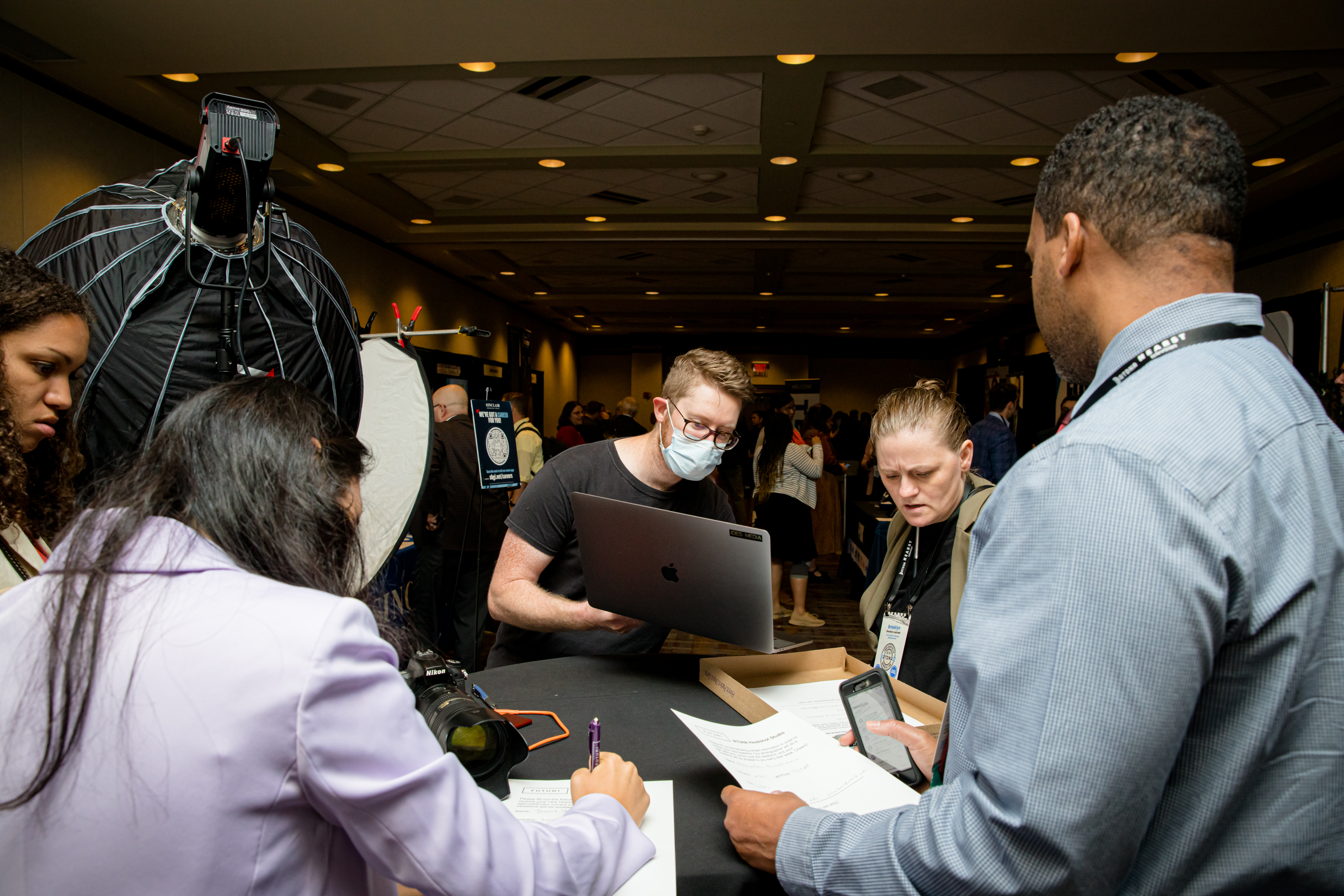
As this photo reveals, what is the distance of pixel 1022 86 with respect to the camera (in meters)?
4.16

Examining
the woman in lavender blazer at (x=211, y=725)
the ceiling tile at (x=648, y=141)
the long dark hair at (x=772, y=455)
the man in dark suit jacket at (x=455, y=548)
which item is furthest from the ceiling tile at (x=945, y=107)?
the woman in lavender blazer at (x=211, y=725)

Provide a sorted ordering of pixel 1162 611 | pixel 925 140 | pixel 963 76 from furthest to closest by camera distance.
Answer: pixel 925 140 → pixel 963 76 → pixel 1162 611

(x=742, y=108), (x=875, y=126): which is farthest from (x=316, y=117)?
(x=875, y=126)

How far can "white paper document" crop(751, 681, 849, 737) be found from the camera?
1372mm

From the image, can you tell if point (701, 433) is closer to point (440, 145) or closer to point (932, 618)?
point (932, 618)

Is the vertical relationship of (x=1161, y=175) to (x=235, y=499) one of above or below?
above

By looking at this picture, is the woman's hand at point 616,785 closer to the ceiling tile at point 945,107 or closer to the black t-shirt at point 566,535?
the black t-shirt at point 566,535

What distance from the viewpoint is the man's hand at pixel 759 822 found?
0.91 metres

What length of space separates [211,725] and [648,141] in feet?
16.8

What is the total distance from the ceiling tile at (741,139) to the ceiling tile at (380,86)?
2015mm

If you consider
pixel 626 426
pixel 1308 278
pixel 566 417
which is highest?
pixel 1308 278

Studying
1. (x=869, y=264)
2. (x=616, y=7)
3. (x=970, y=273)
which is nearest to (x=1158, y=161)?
(x=616, y=7)

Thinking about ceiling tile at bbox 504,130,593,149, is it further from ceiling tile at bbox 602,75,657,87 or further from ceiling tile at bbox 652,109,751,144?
ceiling tile at bbox 602,75,657,87

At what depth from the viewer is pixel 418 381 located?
242 centimetres
